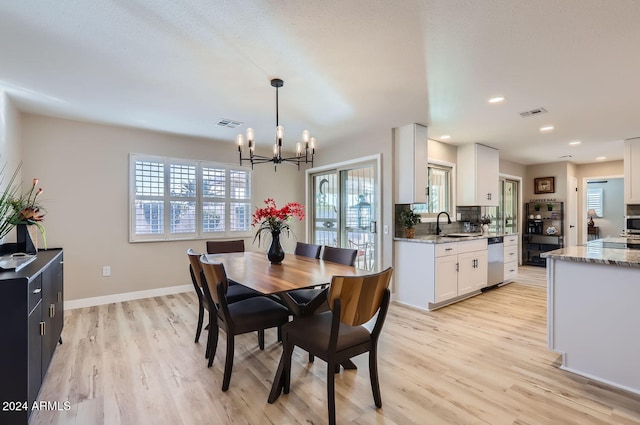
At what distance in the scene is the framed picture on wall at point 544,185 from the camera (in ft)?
23.5

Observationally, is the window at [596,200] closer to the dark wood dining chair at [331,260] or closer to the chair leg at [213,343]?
the dark wood dining chair at [331,260]

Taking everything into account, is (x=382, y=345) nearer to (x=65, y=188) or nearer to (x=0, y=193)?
(x=0, y=193)

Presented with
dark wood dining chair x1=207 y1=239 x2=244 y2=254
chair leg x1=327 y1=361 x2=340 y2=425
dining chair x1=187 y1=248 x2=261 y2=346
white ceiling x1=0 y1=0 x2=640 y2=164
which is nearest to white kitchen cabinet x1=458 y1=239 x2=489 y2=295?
white ceiling x1=0 y1=0 x2=640 y2=164

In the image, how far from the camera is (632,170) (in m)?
4.83

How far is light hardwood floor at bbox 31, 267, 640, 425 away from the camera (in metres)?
1.92

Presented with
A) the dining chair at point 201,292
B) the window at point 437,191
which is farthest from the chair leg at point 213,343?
the window at point 437,191

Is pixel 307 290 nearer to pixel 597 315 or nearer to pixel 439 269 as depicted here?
pixel 439 269

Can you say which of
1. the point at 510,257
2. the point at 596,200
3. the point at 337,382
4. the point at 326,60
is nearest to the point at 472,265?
the point at 510,257

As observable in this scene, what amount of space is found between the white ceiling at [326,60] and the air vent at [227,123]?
101mm

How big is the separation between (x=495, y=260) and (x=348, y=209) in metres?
2.48

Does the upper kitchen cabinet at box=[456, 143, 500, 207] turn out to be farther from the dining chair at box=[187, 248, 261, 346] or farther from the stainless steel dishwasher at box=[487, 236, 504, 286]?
the dining chair at box=[187, 248, 261, 346]

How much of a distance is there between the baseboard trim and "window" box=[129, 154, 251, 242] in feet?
2.49

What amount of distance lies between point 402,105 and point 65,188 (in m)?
4.23

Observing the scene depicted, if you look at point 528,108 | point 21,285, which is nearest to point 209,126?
point 21,285
